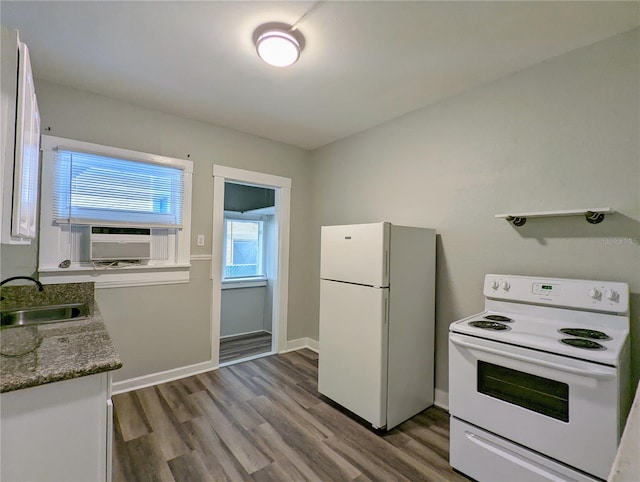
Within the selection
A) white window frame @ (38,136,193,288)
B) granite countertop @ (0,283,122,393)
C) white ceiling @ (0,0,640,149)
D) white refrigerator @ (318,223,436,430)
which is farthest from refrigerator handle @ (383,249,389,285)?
white window frame @ (38,136,193,288)

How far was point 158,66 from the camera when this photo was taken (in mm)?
Answer: 2129

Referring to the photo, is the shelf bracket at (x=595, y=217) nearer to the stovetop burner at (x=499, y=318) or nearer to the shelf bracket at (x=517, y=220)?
the shelf bracket at (x=517, y=220)

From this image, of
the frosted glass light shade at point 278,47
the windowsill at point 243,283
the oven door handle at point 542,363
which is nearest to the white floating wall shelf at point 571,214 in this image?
the oven door handle at point 542,363

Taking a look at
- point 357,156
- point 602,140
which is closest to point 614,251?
point 602,140

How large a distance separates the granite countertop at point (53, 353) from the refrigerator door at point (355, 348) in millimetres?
1540

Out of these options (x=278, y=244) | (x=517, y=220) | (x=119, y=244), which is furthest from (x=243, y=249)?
(x=517, y=220)

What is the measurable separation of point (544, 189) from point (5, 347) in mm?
2969

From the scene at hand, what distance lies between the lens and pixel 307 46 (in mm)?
1910

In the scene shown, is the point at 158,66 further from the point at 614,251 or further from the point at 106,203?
the point at 614,251

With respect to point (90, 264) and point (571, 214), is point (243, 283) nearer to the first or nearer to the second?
point (90, 264)

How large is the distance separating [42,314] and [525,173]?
3.36 m

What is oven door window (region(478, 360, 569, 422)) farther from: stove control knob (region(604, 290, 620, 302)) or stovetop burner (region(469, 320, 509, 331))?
stove control knob (region(604, 290, 620, 302))

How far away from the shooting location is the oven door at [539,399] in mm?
1309

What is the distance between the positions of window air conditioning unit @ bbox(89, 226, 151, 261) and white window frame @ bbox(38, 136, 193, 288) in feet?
0.35
